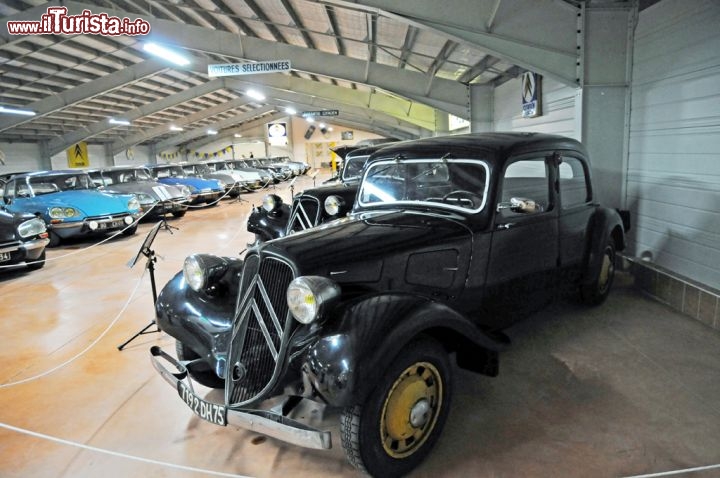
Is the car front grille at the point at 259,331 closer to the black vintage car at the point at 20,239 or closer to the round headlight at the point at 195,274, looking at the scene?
the round headlight at the point at 195,274

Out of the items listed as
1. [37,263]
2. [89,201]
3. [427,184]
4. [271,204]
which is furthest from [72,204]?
[427,184]

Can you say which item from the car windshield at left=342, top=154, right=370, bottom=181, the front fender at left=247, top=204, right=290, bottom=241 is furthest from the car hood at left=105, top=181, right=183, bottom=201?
the car windshield at left=342, top=154, right=370, bottom=181

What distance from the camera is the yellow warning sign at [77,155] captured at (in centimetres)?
2556

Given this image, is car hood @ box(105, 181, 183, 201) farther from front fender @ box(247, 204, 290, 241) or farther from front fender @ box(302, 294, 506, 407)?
front fender @ box(302, 294, 506, 407)

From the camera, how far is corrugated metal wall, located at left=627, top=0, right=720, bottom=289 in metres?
4.39

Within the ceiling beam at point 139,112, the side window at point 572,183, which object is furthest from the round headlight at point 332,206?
the ceiling beam at point 139,112

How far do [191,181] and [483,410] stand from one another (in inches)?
555

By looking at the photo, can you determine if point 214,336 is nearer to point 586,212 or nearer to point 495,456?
point 495,456

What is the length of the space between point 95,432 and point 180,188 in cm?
1096

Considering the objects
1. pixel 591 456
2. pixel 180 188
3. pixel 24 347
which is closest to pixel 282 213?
pixel 24 347

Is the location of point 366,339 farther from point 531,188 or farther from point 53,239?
point 53,239

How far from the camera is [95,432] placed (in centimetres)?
300

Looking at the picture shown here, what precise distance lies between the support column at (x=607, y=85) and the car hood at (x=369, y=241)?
3.60 meters

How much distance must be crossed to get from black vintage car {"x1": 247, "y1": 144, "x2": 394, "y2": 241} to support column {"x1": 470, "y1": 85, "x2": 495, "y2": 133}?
16.6 feet
